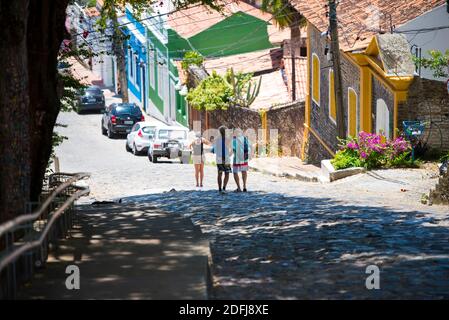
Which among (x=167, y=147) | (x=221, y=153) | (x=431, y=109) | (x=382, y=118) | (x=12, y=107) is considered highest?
(x=431, y=109)

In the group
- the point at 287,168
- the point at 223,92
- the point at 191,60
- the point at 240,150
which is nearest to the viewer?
the point at 240,150

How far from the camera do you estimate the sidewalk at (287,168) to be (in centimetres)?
3223

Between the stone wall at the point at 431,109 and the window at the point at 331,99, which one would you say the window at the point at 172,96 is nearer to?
the window at the point at 331,99

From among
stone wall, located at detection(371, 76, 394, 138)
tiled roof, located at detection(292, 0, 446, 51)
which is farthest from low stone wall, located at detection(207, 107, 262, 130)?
stone wall, located at detection(371, 76, 394, 138)

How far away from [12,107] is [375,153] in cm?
1876

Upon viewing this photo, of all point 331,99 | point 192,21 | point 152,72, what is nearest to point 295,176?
point 331,99

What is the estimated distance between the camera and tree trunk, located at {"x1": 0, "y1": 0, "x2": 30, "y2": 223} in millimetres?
11344

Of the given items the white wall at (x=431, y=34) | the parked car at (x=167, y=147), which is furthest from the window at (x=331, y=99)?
the white wall at (x=431, y=34)

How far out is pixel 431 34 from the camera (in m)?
31.4

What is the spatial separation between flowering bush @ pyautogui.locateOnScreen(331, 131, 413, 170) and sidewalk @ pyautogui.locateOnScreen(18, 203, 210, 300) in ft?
46.8

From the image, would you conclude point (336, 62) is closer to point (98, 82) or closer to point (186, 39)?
point (186, 39)
